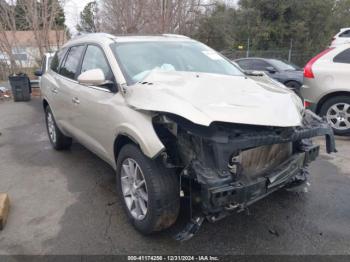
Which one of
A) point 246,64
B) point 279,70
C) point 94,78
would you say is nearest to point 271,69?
point 279,70

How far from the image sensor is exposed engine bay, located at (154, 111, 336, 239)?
2.38 meters

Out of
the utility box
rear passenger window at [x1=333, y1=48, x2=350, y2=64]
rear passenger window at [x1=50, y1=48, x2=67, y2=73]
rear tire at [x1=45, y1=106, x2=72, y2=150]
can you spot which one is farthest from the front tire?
the utility box

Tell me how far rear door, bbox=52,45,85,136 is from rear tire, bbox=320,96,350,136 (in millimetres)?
4516

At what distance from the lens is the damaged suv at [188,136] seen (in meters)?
2.43

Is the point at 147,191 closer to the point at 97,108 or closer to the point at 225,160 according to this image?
the point at 225,160

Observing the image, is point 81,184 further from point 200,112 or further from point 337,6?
point 337,6

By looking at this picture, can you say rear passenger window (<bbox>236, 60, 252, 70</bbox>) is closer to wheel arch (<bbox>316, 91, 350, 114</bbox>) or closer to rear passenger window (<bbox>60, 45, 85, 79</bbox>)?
wheel arch (<bbox>316, 91, 350, 114</bbox>)

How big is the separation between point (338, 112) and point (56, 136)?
5.11 meters

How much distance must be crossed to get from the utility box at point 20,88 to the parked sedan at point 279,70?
811 cm

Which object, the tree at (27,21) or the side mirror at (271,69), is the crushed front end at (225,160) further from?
the tree at (27,21)

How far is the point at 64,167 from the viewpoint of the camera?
4770 mm

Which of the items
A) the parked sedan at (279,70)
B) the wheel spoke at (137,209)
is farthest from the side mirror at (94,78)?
the parked sedan at (279,70)

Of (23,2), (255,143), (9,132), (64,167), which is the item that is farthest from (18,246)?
(23,2)

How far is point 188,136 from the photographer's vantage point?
2596mm
